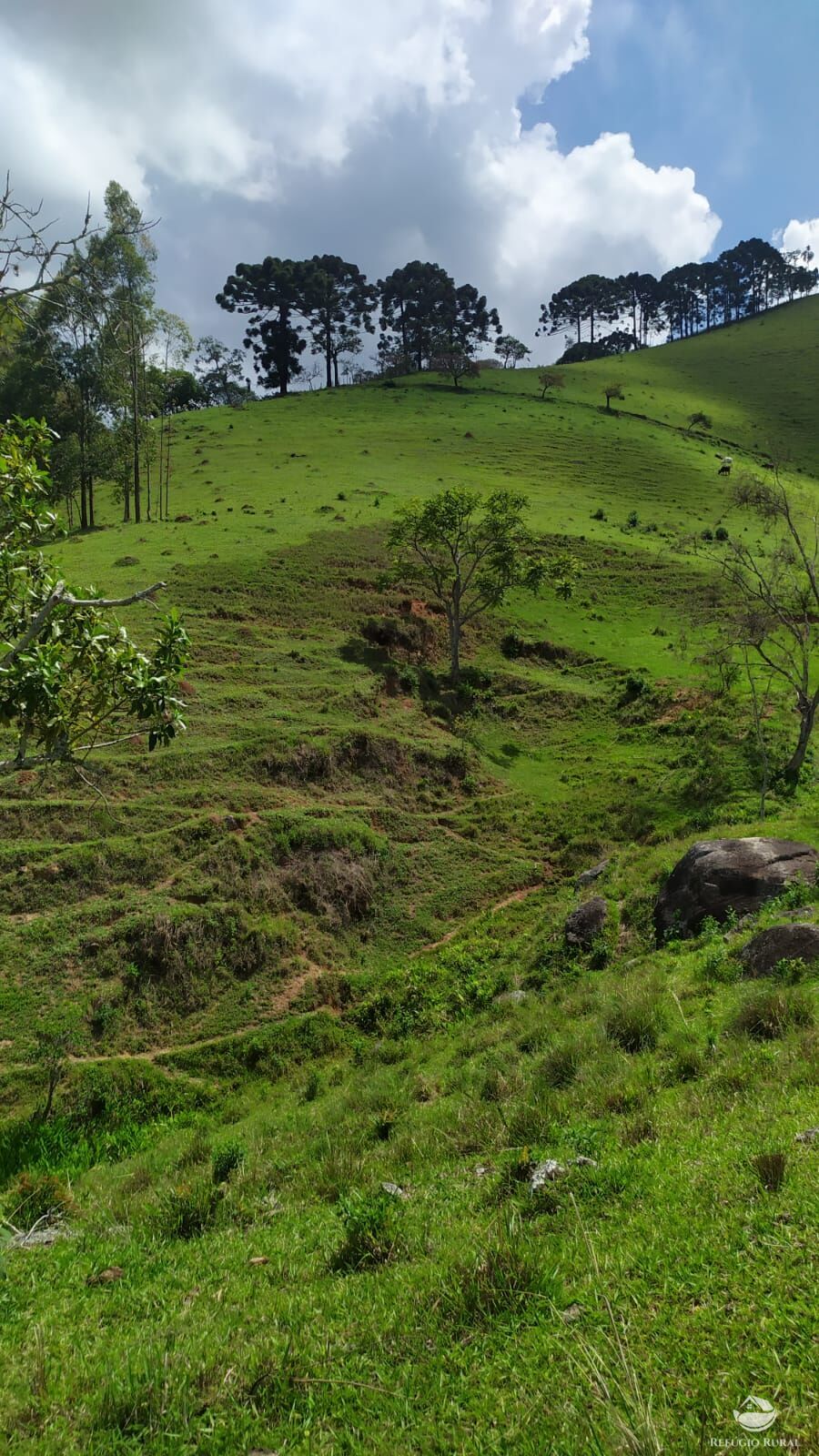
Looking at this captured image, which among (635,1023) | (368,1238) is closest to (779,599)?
(635,1023)

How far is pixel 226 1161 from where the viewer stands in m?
8.28

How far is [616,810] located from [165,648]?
68.6 ft

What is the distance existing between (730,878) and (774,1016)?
251 inches

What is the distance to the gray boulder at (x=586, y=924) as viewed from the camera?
53.4 feet

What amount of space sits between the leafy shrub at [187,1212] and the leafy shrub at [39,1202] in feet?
4.69

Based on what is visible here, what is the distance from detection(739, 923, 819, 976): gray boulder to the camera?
9891 millimetres

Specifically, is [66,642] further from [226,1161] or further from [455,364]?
[455,364]

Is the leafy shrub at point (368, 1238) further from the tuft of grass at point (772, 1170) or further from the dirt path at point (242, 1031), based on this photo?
the dirt path at point (242, 1031)

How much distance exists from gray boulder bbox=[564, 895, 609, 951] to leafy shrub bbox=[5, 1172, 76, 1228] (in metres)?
11.5

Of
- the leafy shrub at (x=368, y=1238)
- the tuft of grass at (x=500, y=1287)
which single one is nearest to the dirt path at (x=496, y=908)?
the leafy shrub at (x=368, y=1238)

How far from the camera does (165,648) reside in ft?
25.6

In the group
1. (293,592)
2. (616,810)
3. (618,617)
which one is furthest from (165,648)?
(618,617)

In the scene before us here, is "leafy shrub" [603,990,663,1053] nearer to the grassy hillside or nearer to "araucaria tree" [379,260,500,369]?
the grassy hillside

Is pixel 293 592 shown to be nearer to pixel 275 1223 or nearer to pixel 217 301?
pixel 275 1223
